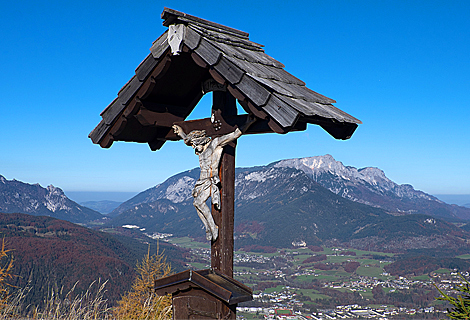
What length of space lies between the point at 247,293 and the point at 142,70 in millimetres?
Answer: 3045

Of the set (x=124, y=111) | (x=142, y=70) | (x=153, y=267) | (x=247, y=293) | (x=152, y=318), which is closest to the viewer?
(x=247, y=293)

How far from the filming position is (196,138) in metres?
5.50

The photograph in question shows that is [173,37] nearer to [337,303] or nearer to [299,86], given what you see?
[299,86]

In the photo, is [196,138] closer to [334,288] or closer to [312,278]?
[334,288]

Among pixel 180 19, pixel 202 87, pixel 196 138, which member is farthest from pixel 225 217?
pixel 180 19

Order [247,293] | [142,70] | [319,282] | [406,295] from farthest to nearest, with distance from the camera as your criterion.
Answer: [319,282] < [406,295] < [142,70] < [247,293]

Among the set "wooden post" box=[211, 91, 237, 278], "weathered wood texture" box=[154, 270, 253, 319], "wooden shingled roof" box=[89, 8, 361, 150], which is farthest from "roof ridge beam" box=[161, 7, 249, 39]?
"weathered wood texture" box=[154, 270, 253, 319]

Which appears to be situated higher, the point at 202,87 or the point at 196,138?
the point at 202,87

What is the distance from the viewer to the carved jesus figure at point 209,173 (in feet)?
16.8

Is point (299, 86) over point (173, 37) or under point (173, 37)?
under

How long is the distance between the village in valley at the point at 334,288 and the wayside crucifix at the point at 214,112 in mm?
70805

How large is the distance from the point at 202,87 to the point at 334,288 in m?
135

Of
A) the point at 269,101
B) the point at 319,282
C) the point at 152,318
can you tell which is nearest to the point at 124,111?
the point at 269,101

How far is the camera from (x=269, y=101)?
425 centimetres
